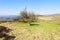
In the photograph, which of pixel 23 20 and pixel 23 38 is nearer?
pixel 23 38

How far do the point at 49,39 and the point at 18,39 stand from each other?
12.7 feet

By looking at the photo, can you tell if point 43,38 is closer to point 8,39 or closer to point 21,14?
point 8,39

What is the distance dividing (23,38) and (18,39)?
30.1 inches

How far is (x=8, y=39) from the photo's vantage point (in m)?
17.1

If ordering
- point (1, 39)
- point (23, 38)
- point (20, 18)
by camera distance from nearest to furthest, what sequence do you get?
1. point (1, 39)
2. point (23, 38)
3. point (20, 18)

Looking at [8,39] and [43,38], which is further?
[43,38]

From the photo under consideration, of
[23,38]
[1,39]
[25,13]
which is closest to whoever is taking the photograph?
[1,39]

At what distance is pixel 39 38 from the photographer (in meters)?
18.3

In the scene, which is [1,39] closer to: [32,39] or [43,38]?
[32,39]

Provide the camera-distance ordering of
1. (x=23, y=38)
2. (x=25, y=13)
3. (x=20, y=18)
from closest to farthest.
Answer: (x=23, y=38), (x=25, y=13), (x=20, y=18)

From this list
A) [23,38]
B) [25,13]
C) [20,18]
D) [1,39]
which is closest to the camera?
[1,39]

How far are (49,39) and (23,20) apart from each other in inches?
790

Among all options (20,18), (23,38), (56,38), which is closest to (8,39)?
(23,38)

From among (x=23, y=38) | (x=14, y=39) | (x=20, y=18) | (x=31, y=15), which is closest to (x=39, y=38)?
(x=23, y=38)
